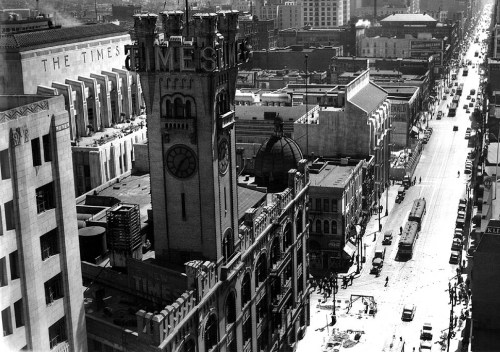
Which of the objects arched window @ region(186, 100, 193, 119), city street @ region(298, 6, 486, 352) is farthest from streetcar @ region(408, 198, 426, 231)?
arched window @ region(186, 100, 193, 119)

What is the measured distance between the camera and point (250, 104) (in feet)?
556

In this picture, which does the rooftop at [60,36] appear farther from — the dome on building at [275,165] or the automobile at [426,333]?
the automobile at [426,333]

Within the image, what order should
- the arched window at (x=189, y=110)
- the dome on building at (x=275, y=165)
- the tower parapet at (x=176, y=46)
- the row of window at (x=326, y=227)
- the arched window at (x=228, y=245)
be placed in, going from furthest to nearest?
the row of window at (x=326, y=227), the dome on building at (x=275, y=165), the arched window at (x=228, y=245), the arched window at (x=189, y=110), the tower parapet at (x=176, y=46)

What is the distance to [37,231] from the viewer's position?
37344 millimetres

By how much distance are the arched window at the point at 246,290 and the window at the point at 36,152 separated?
110 ft

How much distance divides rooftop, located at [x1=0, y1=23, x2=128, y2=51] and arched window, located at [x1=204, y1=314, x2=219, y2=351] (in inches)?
1982

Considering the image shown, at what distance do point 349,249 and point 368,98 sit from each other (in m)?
45.5

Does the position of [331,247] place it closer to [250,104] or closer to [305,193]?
[305,193]

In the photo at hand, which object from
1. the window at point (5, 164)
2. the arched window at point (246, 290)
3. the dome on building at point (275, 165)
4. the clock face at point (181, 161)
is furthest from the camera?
the dome on building at point (275, 165)

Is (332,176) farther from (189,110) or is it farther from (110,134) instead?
(189,110)

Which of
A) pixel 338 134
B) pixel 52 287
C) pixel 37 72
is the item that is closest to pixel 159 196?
pixel 52 287

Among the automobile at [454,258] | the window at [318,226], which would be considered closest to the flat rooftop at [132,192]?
the window at [318,226]

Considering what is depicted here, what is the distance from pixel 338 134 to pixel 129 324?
92.5 metres

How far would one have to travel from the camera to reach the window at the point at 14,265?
A: 35438mm
